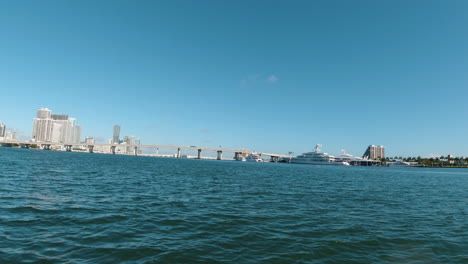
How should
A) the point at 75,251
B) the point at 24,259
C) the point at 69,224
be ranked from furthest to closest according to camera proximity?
the point at 69,224
the point at 75,251
the point at 24,259

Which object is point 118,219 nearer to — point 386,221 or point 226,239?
point 226,239

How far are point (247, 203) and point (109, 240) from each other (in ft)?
37.2

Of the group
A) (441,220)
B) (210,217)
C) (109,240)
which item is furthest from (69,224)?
(441,220)

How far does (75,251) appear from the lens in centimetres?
886

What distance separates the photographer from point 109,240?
400 inches

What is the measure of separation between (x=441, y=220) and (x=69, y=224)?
70.6ft

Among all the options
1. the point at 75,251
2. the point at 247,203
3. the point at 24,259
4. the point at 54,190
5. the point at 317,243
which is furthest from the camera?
the point at 54,190

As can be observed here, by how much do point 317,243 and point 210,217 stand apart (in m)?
6.33

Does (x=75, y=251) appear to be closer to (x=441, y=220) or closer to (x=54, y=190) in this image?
(x=54, y=190)

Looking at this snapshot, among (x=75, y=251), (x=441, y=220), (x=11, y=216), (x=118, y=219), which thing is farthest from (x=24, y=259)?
(x=441, y=220)

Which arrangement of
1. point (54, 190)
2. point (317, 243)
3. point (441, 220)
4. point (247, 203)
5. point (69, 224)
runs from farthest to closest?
1. point (54, 190)
2. point (247, 203)
3. point (441, 220)
4. point (69, 224)
5. point (317, 243)

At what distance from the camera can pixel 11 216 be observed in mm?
12766

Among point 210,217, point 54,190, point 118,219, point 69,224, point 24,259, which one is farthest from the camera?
point 54,190

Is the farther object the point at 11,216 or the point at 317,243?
the point at 11,216
